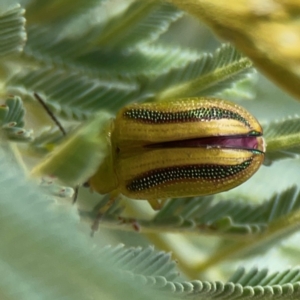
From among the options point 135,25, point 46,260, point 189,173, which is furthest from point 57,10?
point 46,260

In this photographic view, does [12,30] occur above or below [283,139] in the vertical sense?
above

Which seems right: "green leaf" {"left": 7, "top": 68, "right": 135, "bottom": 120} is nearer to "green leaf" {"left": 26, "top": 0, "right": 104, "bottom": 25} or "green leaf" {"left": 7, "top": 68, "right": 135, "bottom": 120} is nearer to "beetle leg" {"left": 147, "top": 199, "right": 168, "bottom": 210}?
"green leaf" {"left": 26, "top": 0, "right": 104, "bottom": 25}

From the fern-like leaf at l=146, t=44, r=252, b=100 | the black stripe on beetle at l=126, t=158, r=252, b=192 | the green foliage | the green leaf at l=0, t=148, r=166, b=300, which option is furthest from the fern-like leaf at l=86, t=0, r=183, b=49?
the green leaf at l=0, t=148, r=166, b=300

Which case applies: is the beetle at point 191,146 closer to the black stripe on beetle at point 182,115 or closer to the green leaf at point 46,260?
the black stripe on beetle at point 182,115

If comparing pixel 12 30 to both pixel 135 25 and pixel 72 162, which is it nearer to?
pixel 72 162

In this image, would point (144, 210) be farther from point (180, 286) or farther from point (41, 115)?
point (180, 286)

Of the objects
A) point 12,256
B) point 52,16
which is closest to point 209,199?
point 52,16
